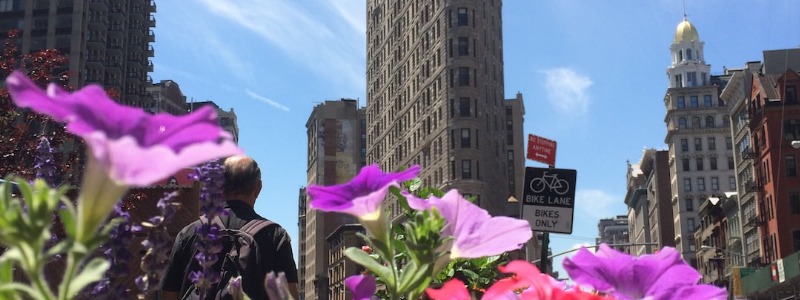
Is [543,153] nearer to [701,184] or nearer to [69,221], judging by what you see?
[69,221]

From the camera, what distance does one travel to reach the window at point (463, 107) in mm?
72312

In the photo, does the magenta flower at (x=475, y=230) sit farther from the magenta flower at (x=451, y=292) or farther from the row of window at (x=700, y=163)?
the row of window at (x=700, y=163)

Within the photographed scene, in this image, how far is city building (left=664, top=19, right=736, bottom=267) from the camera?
114 meters

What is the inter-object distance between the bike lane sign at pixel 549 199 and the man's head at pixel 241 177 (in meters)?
6.37

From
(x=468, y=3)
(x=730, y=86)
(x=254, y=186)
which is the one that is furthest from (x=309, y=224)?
(x=254, y=186)

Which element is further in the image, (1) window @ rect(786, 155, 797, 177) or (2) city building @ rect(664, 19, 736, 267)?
(2) city building @ rect(664, 19, 736, 267)

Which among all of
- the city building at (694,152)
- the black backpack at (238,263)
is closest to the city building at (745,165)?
the city building at (694,152)

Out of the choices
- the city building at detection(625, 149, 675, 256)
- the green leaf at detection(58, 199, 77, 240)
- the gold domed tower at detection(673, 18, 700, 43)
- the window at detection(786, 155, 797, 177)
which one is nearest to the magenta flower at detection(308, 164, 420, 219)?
the green leaf at detection(58, 199, 77, 240)

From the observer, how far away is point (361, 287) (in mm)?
1368

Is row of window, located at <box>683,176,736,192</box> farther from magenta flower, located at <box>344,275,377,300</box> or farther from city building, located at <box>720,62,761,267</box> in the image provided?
magenta flower, located at <box>344,275,377,300</box>

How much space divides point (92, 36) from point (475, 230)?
9293 centimetres

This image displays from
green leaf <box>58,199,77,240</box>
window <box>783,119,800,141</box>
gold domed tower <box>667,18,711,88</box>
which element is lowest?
green leaf <box>58,199,77,240</box>

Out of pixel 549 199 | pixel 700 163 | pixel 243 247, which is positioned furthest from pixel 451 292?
pixel 700 163

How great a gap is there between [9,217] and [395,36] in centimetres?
9087
